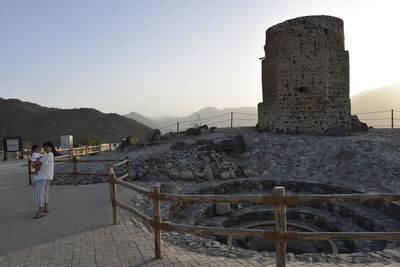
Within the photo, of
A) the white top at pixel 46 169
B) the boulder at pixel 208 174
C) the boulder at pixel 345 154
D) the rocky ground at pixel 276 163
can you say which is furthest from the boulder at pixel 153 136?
the white top at pixel 46 169

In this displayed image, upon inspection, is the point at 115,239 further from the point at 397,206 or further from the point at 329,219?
the point at 397,206

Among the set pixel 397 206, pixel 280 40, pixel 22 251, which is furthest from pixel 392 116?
pixel 22 251

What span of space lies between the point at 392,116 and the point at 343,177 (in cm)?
987

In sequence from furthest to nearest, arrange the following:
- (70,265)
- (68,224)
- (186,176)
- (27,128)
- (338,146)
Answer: (27,128) < (338,146) < (186,176) < (68,224) < (70,265)

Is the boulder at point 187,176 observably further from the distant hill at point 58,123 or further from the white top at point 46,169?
the distant hill at point 58,123

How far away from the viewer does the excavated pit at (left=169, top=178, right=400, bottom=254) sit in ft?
24.0

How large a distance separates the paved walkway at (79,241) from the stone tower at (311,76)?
1198 cm

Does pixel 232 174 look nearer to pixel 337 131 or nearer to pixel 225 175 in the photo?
pixel 225 175

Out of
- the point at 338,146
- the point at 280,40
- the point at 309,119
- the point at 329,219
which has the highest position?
the point at 280,40

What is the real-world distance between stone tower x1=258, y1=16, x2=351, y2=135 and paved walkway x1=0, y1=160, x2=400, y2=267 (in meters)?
12.0

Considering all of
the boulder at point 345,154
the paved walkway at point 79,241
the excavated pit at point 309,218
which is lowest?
the excavated pit at point 309,218

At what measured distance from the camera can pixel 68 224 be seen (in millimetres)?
6031

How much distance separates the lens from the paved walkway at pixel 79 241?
14.1 ft

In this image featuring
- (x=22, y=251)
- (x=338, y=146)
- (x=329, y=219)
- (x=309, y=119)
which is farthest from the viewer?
(x=309, y=119)
